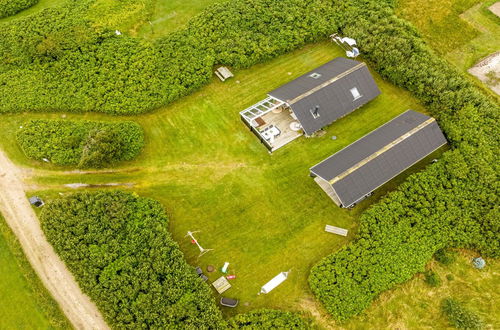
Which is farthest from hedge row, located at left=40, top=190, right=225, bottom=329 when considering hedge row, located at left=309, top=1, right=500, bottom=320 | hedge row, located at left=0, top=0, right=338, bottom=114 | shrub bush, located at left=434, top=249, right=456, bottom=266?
shrub bush, located at left=434, top=249, right=456, bottom=266

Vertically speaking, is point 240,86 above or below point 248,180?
above

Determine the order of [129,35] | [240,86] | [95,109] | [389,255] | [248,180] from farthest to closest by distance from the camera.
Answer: [129,35], [240,86], [95,109], [248,180], [389,255]

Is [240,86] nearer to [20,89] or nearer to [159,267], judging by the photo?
[159,267]

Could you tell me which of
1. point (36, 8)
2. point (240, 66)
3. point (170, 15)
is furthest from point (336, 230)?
point (36, 8)

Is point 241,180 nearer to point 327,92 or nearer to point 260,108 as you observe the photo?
point 260,108

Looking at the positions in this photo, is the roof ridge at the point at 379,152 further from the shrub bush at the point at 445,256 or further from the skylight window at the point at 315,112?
the shrub bush at the point at 445,256

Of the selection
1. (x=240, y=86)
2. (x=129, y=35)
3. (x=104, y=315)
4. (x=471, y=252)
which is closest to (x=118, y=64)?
(x=129, y=35)

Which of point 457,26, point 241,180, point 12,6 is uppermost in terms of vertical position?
point 12,6
